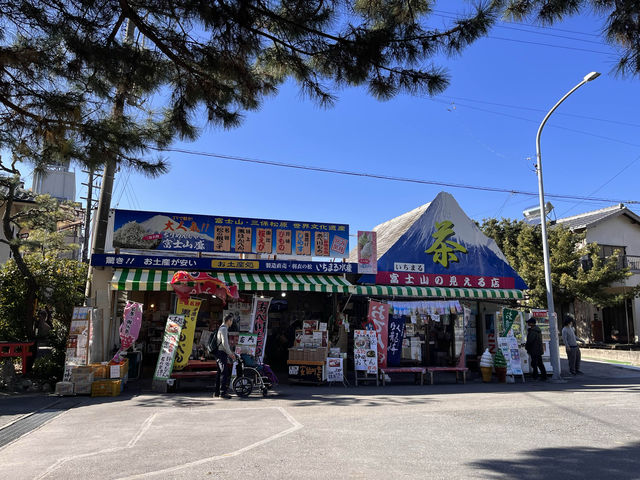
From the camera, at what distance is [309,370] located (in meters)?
12.0

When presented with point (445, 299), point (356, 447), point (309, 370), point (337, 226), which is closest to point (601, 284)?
point (445, 299)

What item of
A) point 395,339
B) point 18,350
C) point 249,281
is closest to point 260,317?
point 249,281

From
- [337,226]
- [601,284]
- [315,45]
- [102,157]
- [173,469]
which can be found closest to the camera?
[173,469]

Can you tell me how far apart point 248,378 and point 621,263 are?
24.9m

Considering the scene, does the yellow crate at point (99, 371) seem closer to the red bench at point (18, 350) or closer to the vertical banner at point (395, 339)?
the red bench at point (18, 350)

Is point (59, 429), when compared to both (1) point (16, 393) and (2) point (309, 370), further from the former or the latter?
(2) point (309, 370)

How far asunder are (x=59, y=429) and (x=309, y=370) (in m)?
6.28

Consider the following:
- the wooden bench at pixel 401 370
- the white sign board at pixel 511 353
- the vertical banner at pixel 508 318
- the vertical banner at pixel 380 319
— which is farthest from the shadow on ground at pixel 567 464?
the vertical banner at pixel 508 318

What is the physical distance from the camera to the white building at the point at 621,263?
26125 millimetres

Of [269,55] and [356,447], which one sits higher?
[269,55]

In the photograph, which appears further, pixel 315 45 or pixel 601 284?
pixel 601 284

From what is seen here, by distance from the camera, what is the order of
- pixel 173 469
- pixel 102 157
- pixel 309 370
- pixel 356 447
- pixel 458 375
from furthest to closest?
pixel 458 375 → pixel 309 370 → pixel 102 157 → pixel 356 447 → pixel 173 469

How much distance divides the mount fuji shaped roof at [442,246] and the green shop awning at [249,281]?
2237mm

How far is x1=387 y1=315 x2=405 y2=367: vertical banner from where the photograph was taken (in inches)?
524
